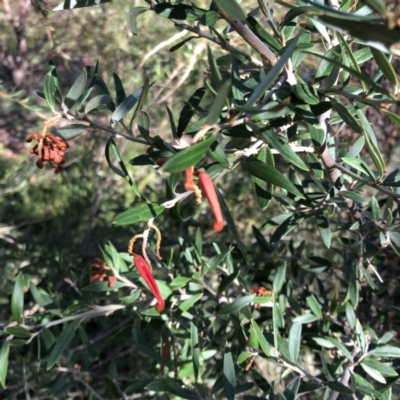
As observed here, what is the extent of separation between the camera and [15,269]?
150 centimetres

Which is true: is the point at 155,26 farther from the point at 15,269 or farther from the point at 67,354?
the point at 67,354

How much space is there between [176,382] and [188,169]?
0.45 m

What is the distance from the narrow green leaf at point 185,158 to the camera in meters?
0.35

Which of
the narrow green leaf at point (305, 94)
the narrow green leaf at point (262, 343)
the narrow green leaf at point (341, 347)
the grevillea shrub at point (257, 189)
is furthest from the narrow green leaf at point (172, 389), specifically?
the narrow green leaf at point (305, 94)

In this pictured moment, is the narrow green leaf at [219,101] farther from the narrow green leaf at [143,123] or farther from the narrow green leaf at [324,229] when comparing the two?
the narrow green leaf at [324,229]

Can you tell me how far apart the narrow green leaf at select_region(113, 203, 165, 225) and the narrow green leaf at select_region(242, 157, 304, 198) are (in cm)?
11

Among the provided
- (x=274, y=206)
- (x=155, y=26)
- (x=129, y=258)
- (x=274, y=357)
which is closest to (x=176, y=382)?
(x=274, y=357)

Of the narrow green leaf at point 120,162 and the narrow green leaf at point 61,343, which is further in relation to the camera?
the narrow green leaf at point 61,343

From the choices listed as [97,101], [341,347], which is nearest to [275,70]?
[97,101]

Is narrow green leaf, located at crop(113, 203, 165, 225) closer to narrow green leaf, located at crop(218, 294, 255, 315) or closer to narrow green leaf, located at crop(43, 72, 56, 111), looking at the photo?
narrow green leaf, located at crop(43, 72, 56, 111)

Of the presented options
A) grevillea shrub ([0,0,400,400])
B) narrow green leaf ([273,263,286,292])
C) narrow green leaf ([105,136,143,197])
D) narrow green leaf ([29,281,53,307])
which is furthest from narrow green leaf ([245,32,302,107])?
narrow green leaf ([29,281,53,307])

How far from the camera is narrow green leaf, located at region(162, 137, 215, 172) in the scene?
13.8 inches

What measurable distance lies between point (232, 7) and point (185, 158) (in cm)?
15

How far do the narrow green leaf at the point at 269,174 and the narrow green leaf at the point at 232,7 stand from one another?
15cm
